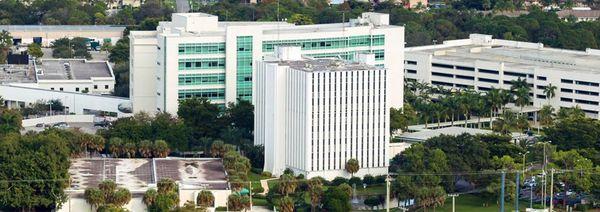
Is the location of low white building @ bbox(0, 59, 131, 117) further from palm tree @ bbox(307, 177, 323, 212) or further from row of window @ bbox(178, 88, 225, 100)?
palm tree @ bbox(307, 177, 323, 212)

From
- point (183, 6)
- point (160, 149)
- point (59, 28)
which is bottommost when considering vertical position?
point (160, 149)

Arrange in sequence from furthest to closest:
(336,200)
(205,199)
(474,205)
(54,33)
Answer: (54,33), (474,205), (336,200), (205,199)

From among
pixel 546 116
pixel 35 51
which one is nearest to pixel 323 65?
pixel 546 116

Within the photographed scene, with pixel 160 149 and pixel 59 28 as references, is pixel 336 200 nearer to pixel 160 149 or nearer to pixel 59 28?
pixel 160 149

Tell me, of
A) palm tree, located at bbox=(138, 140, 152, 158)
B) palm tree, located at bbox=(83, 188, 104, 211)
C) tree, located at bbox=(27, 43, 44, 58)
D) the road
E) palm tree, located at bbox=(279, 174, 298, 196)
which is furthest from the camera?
the road

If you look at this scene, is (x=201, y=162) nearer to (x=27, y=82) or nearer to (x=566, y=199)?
(x=566, y=199)

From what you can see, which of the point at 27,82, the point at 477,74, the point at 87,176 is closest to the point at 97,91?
the point at 27,82

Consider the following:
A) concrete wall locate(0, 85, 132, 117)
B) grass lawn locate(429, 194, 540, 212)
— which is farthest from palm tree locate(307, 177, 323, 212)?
concrete wall locate(0, 85, 132, 117)
